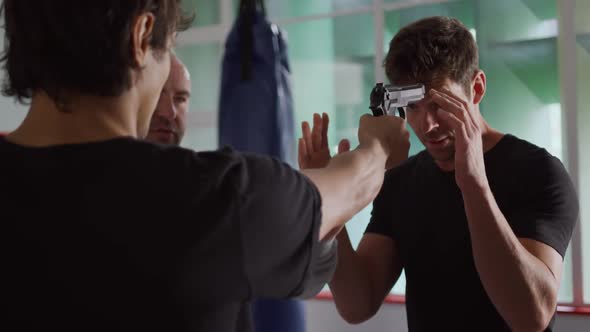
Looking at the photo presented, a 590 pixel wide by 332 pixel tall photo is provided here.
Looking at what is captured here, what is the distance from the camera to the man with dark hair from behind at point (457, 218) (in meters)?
1.46

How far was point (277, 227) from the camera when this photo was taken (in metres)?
0.79

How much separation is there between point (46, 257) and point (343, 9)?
145 inches

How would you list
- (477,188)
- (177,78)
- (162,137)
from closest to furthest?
1. (477,188)
2. (162,137)
3. (177,78)

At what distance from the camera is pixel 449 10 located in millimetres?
3760

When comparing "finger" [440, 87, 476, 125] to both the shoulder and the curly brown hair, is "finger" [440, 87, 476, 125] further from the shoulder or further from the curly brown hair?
the curly brown hair

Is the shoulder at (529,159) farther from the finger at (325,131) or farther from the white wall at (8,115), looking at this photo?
the white wall at (8,115)

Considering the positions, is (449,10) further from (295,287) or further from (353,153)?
(295,287)

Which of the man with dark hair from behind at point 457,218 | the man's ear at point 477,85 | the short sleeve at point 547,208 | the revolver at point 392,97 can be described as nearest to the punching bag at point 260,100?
the revolver at point 392,97

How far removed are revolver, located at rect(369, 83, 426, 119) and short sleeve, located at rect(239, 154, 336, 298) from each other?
1.67 feet

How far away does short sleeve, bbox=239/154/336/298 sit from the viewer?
78 cm

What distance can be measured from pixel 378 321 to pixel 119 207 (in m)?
3.14

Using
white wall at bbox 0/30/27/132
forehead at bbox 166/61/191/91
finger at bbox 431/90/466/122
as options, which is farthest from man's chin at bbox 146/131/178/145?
white wall at bbox 0/30/27/132

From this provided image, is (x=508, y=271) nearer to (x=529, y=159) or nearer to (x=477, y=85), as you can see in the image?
(x=529, y=159)

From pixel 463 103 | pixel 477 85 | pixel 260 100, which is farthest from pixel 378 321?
pixel 260 100
